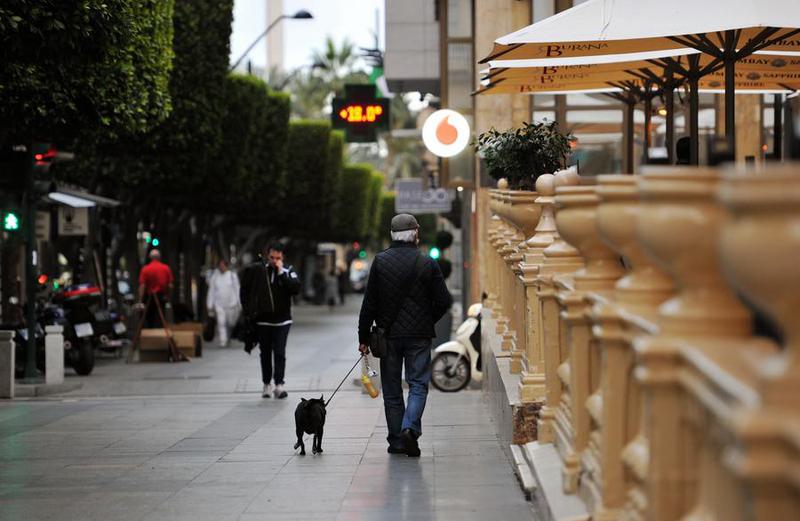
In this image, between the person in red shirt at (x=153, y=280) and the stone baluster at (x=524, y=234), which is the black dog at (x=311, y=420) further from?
the person in red shirt at (x=153, y=280)

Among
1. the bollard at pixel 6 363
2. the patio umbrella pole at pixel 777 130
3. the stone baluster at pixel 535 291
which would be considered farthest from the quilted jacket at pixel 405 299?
the bollard at pixel 6 363

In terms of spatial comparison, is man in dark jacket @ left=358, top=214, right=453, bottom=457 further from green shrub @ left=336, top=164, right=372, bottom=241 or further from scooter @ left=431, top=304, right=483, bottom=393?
green shrub @ left=336, top=164, right=372, bottom=241

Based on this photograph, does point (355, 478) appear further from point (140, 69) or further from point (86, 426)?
point (140, 69)

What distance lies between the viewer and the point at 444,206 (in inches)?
1361

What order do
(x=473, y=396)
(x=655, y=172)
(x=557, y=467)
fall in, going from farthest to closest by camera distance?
(x=473, y=396), (x=557, y=467), (x=655, y=172)

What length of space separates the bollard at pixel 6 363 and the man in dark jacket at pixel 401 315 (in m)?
7.37

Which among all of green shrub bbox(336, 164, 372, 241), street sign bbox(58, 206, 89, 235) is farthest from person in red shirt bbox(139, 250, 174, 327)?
green shrub bbox(336, 164, 372, 241)

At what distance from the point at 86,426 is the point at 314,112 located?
79.9m

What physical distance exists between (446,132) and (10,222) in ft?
22.0

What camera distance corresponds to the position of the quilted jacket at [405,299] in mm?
11172

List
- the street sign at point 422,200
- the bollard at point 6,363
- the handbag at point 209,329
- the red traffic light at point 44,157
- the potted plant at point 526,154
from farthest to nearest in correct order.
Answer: the street sign at point 422,200, the handbag at point 209,329, the red traffic light at point 44,157, the bollard at point 6,363, the potted plant at point 526,154

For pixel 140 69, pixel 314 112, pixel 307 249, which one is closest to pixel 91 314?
pixel 140 69

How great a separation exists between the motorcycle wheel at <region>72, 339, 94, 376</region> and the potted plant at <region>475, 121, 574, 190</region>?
10256 millimetres

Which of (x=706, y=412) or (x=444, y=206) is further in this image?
(x=444, y=206)
